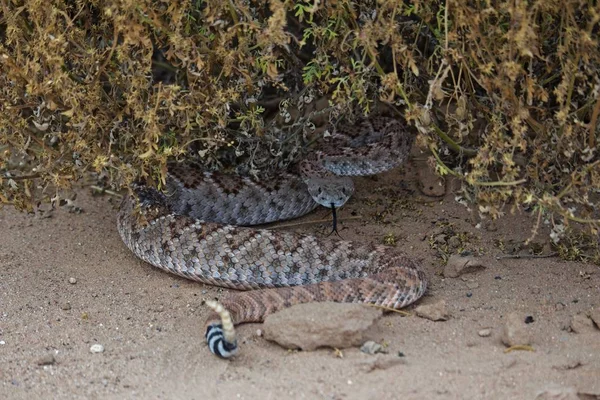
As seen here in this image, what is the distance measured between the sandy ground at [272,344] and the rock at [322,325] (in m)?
0.06

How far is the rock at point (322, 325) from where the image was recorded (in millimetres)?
4355

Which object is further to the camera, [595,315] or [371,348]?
[595,315]

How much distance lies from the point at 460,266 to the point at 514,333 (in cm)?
93

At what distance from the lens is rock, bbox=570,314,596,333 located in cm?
461

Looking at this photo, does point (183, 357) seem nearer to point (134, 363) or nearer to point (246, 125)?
point (134, 363)

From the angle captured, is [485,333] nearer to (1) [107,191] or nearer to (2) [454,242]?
(2) [454,242]

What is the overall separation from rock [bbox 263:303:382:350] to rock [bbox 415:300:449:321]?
0.41 m

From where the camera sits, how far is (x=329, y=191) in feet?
19.7

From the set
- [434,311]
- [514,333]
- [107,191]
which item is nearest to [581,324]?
[514,333]

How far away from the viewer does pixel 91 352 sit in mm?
4715

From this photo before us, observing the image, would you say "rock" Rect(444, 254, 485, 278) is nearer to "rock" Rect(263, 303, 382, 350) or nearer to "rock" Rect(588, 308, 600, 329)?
"rock" Rect(588, 308, 600, 329)

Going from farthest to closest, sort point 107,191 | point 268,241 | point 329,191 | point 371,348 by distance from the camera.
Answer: point 107,191 < point 329,191 < point 268,241 < point 371,348

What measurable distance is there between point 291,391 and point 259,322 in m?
0.81

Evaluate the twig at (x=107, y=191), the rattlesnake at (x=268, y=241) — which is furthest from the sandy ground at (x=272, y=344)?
the twig at (x=107, y=191)
